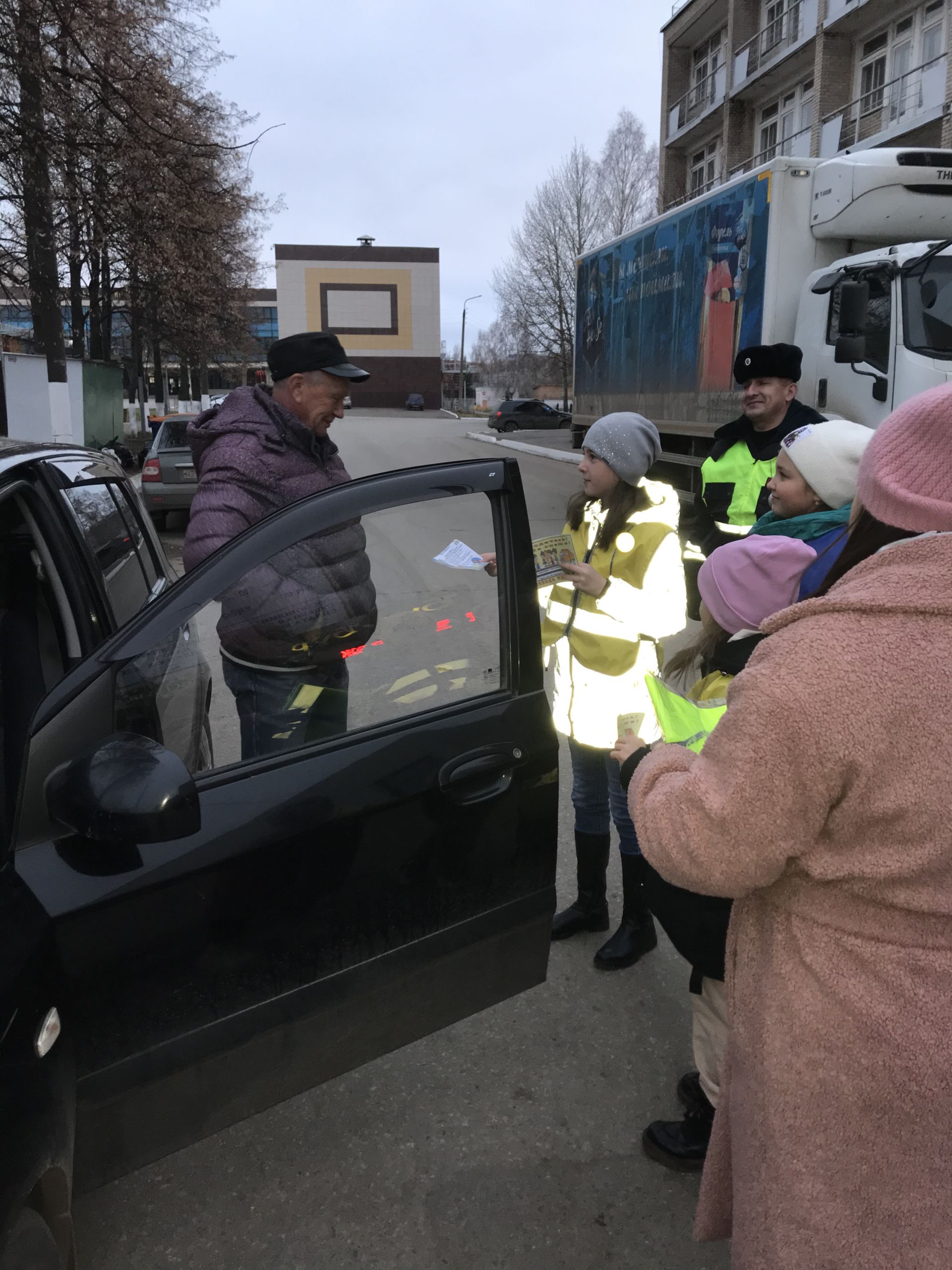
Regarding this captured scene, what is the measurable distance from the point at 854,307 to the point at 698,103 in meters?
27.7

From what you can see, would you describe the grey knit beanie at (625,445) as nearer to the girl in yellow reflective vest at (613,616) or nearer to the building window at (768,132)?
the girl in yellow reflective vest at (613,616)

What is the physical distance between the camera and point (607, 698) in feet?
9.86

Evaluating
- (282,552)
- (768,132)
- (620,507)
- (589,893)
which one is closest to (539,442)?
(768,132)

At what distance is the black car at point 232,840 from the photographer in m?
1.57

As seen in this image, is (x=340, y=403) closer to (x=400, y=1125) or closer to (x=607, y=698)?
(x=607, y=698)

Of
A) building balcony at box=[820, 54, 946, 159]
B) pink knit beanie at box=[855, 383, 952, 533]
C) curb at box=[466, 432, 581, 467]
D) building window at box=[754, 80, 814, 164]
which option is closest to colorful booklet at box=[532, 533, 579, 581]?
pink knit beanie at box=[855, 383, 952, 533]

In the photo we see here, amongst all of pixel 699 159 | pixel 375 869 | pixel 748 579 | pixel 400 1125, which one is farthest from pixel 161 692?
pixel 699 159

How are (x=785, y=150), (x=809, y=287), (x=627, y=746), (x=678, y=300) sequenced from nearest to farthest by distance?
(x=627, y=746) → (x=809, y=287) → (x=678, y=300) → (x=785, y=150)

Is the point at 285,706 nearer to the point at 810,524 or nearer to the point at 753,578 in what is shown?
the point at 753,578

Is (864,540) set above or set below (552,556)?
above

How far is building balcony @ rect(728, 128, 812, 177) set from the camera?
25.6 meters

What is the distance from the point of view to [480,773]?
214 centimetres

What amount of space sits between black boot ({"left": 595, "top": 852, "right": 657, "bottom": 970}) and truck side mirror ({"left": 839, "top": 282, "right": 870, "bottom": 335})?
642 centimetres

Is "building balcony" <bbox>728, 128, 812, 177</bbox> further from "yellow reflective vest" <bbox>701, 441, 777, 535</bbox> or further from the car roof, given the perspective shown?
the car roof
